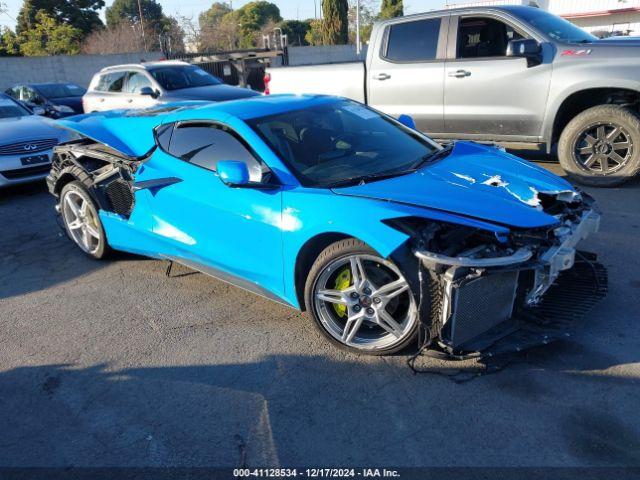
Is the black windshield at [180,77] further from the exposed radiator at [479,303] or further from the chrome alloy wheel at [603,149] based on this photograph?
the exposed radiator at [479,303]

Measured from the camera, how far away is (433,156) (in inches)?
158

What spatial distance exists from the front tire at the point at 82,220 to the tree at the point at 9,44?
121 ft

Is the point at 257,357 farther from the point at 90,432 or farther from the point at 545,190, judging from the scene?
the point at 545,190

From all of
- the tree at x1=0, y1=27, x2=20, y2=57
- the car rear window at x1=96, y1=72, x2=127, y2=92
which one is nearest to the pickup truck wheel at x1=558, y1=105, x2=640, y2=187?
the car rear window at x1=96, y1=72, x2=127, y2=92

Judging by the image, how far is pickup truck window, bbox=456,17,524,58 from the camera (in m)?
6.72

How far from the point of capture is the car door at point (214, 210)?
137 inches

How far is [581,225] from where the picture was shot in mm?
3240

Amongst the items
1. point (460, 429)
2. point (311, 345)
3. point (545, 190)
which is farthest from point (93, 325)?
point (545, 190)

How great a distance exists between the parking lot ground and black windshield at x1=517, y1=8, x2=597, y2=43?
134 inches

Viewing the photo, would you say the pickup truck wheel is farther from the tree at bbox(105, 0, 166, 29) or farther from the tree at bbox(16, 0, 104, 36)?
the tree at bbox(105, 0, 166, 29)

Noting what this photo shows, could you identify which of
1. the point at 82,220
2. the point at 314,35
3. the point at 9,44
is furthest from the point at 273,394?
the point at 314,35

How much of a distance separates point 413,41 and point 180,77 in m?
5.58

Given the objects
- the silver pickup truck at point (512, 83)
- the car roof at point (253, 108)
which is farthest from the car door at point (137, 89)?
the car roof at point (253, 108)

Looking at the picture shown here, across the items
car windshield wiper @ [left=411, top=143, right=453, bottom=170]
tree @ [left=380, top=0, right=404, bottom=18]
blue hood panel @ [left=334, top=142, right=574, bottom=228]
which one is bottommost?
blue hood panel @ [left=334, top=142, right=574, bottom=228]
